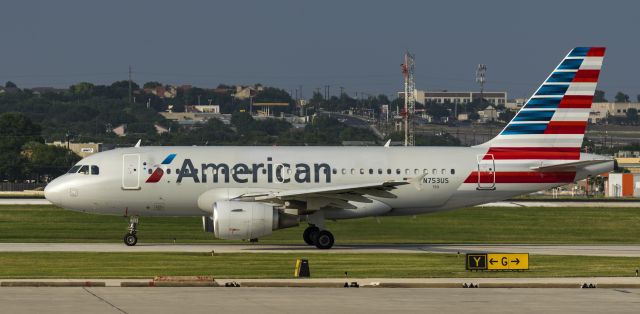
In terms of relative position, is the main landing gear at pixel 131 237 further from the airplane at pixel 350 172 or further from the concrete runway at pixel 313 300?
the concrete runway at pixel 313 300

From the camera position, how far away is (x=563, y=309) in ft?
93.8

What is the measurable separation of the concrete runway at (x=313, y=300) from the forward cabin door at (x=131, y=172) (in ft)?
54.7

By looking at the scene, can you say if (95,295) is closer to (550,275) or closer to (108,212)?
(550,275)

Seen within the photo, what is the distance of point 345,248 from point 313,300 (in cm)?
1866

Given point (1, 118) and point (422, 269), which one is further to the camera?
point (1, 118)

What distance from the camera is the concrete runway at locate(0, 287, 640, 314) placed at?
28250 mm

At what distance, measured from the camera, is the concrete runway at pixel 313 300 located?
92.7 ft

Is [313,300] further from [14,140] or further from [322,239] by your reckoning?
[14,140]

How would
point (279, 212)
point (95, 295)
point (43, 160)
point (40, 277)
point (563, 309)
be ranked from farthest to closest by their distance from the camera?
point (43, 160) < point (279, 212) < point (40, 277) < point (95, 295) < point (563, 309)

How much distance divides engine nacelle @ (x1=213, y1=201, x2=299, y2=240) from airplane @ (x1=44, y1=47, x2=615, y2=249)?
3.97 feet

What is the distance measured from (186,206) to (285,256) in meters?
7.18

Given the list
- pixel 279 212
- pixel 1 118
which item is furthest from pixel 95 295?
pixel 1 118

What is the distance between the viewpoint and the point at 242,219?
45562mm

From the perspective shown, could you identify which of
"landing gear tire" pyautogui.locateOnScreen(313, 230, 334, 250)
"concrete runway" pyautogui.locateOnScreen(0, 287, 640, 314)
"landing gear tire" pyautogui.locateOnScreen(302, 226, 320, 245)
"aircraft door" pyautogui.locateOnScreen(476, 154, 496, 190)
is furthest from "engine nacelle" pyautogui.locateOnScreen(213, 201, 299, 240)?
"concrete runway" pyautogui.locateOnScreen(0, 287, 640, 314)
